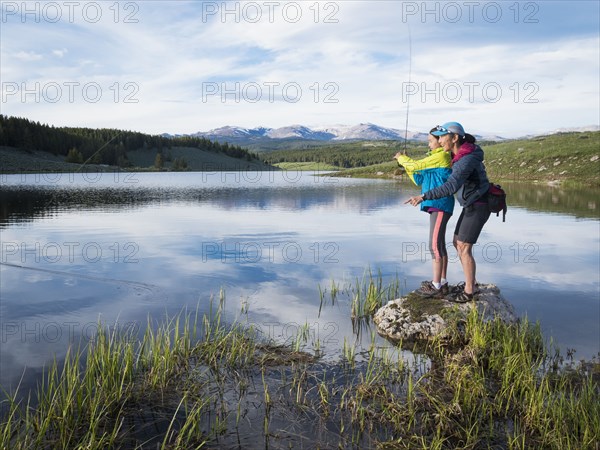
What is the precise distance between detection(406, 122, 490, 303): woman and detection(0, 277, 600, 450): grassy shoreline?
1.42 m

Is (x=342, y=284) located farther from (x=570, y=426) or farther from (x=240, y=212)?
(x=240, y=212)

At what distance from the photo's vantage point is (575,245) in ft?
57.0

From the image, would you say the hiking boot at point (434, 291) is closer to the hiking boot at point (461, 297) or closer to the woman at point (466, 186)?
the hiking boot at point (461, 297)

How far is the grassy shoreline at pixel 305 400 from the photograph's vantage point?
486 centimetres

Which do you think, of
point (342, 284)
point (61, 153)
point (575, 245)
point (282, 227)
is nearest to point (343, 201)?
point (282, 227)

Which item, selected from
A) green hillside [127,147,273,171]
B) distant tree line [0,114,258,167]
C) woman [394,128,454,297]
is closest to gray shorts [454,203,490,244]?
woman [394,128,454,297]

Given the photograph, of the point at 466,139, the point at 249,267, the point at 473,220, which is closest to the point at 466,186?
the point at 473,220

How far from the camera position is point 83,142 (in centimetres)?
12594

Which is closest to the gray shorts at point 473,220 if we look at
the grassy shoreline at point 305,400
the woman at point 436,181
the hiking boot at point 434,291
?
the woman at point 436,181

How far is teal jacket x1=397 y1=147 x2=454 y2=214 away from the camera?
849cm

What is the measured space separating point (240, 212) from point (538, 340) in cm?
2249

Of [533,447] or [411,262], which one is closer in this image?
[533,447]

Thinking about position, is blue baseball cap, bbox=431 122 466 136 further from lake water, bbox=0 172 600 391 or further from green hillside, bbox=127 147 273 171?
green hillside, bbox=127 147 273 171

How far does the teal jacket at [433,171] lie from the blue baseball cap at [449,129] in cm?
35
